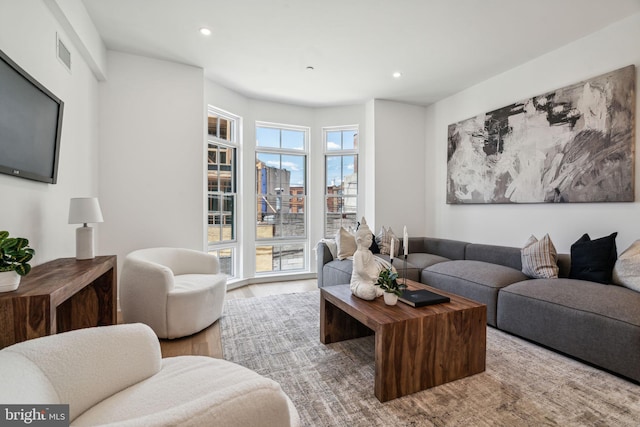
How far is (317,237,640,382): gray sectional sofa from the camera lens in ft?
6.26

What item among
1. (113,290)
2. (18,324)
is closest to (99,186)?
(113,290)

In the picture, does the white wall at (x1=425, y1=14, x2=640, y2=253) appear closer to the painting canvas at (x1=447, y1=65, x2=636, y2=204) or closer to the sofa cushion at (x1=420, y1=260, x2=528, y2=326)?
the painting canvas at (x1=447, y1=65, x2=636, y2=204)

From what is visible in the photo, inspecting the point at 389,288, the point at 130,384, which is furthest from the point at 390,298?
the point at 130,384

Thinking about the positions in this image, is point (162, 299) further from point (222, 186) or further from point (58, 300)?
point (222, 186)

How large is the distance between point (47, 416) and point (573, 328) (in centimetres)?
295

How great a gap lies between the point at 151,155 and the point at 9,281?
2.31 metres

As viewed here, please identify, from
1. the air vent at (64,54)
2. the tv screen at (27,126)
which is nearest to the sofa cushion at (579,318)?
the tv screen at (27,126)

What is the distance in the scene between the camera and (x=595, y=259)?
2.49 m

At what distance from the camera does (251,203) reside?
453cm

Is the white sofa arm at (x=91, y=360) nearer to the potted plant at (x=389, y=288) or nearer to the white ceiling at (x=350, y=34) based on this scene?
the potted plant at (x=389, y=288)

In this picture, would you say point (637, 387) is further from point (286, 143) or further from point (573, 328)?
point (286, 143)

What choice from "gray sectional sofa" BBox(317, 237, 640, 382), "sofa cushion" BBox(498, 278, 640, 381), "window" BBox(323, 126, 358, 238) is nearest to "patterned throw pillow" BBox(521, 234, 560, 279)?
"gray sectional sofa" BBox(317, 237, 640, 382)

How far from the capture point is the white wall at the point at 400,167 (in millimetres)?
4598

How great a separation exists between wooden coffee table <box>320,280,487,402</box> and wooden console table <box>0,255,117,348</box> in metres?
1.64
